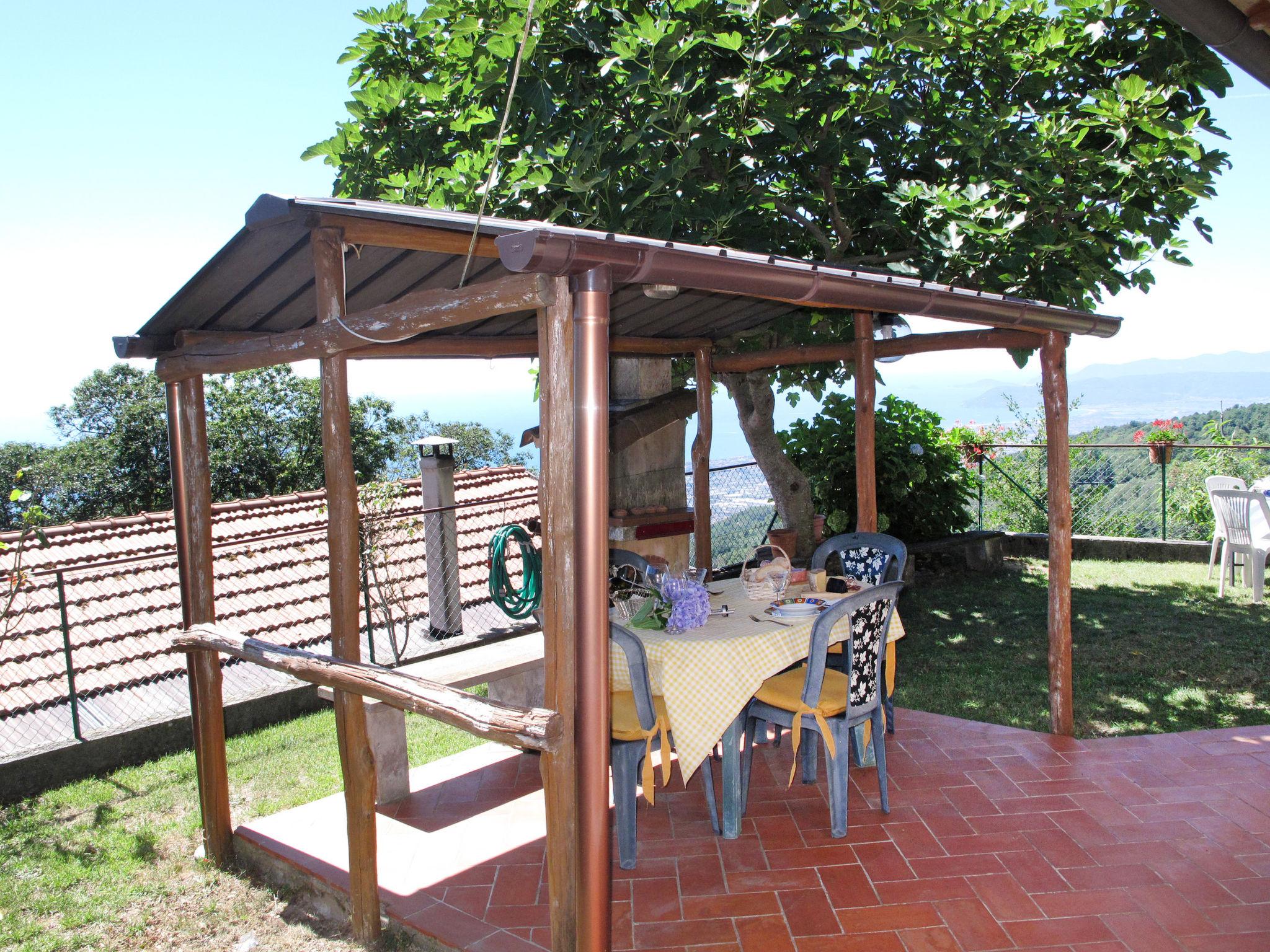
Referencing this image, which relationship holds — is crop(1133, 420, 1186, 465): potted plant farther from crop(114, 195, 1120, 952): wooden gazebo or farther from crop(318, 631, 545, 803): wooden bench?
crop(318, 631, 545, 803): wooden bench

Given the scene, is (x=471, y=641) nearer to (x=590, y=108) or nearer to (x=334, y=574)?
(x=334, y=574)

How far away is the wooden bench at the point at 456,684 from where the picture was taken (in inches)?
160

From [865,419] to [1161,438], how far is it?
6243 millimetres

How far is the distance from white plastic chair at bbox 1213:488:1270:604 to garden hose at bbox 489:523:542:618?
5813mm

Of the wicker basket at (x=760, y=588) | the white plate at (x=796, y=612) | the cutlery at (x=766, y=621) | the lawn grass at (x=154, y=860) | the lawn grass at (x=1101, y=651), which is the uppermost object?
the wicker basket at (x=760, y=588)

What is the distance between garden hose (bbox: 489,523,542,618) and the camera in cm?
591

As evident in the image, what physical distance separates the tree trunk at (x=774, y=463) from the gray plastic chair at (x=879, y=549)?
3.24 m

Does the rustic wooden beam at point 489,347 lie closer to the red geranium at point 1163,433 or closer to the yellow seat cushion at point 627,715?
the yellow seat cushion at point 627,715

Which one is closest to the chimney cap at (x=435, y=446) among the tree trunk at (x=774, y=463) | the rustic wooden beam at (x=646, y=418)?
the rustic wooden beam at (x=646, y=418)

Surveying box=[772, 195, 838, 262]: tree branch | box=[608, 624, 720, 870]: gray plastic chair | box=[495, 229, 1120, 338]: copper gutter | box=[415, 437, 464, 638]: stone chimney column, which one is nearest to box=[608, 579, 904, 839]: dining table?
box=[608, 624, 720, 870]: gray plastic chair

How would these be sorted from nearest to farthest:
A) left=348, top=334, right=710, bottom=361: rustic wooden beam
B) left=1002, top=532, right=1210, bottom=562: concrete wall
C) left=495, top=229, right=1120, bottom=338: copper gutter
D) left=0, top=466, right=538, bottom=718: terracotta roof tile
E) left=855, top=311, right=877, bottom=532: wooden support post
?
1. left=495, top=229, right=1120, bottom=338: copper gutter
2. left=348, top=334, right=710, bottom=361: rustic wooden beam
3. left=855, top=311, right=877, bottom=532: wooden support post
4. left=0, top=466, right=538, bottom=718: terracotta roof tile
5. left=1002, top=532, right=1210, bottom=562: concrete wall

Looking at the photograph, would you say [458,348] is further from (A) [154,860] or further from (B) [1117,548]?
(B) [1117,548]

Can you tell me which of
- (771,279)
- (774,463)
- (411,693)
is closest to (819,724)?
(411,693)

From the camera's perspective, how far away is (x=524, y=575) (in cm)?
598
